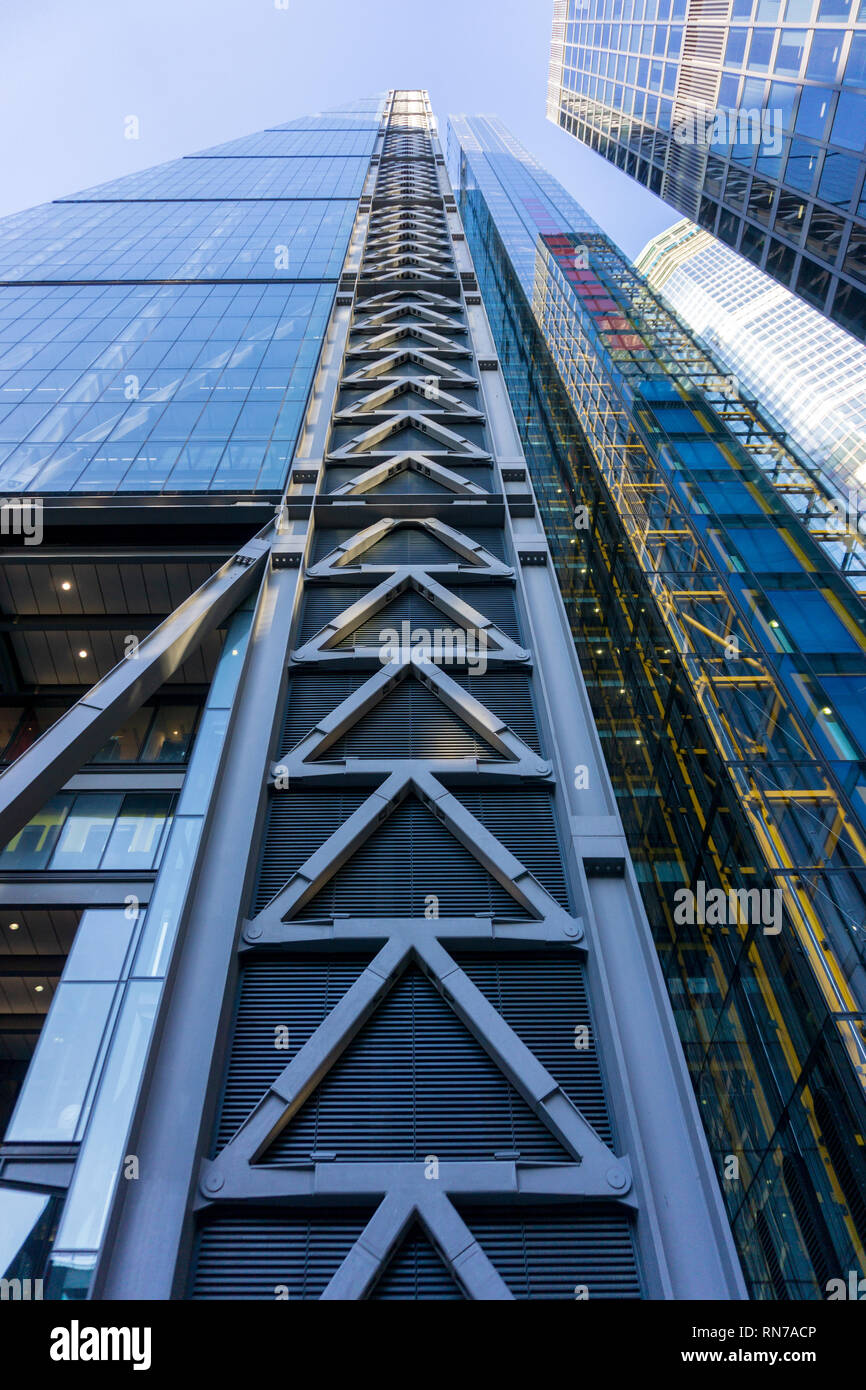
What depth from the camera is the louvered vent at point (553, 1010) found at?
9.12 metres

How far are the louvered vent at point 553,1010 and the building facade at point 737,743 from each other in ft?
10.5

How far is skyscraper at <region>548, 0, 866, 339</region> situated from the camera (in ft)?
48.3

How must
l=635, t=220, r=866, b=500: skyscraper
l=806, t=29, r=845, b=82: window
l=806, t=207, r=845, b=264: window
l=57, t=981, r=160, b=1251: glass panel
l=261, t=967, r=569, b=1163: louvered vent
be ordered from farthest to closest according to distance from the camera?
1. l=635, t=220, r=866, b=500: skyscraper
2. l=806, t=207, r=845, b=264: window
3. l=806, t=29, r=845, b=82: window
4. l=57, t=981, r=160, b=1251: glass panel
5. l=261, t=967, r=569, b=1163: louvered vent

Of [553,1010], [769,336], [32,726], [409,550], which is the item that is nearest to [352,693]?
[409,550]

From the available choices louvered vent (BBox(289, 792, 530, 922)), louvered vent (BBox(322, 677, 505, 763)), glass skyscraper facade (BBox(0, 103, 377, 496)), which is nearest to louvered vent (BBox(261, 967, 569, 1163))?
louvered vent (BBox(289, 792, 530, 922))

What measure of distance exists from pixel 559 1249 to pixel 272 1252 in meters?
2.99

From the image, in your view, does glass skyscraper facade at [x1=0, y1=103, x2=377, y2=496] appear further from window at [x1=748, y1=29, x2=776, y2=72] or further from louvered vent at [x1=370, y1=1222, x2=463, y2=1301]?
louvered vent at [x1=370, y1=1222, x2=463, y2=1301]

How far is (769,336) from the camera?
445 ft

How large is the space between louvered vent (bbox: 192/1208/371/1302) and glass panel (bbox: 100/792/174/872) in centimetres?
827

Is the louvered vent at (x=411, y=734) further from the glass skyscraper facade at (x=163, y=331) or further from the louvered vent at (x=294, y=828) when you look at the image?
the glass skyscraper facade at (x=163, y=331)

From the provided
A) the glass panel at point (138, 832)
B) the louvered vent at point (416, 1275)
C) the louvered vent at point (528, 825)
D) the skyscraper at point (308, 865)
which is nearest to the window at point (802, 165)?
the skyscraper at point (308, 865)

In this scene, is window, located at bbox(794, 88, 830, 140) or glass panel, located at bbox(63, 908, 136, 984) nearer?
glass panel, located at bbox(63, 908, 136, 984)

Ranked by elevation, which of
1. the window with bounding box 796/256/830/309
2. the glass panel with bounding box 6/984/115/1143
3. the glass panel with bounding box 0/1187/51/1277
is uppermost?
the window with bounding box 796/256/830/309
